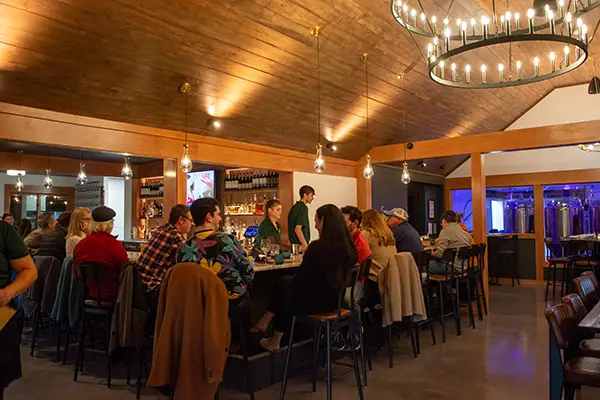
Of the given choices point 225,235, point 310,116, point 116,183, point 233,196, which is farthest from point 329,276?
point 116,183

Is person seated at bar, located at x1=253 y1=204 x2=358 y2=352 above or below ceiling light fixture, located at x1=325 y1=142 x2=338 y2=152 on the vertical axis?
below

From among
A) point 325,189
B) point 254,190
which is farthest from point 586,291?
point 254,190

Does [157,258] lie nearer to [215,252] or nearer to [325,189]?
[215,252]

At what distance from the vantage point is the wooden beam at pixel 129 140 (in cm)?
489

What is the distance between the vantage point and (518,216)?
1041 cm

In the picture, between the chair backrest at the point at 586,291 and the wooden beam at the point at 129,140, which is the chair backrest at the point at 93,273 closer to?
the wooden beam at the point at 129,140

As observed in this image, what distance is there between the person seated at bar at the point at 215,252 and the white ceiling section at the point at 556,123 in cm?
874

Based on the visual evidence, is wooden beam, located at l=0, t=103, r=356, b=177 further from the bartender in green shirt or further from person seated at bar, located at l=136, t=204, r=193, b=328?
person seated at bar, located at l=136, t=204, r=193, b=328

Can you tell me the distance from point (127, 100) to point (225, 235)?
3.10 m

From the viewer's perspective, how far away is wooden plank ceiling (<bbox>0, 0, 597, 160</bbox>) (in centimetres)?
433

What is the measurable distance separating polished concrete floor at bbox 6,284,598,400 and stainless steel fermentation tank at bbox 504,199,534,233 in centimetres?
518

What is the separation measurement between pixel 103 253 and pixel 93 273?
0.19 meters

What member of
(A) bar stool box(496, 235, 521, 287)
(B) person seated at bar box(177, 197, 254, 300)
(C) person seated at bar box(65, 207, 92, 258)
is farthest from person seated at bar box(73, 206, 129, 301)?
(A) bar stool box(496, 235, 521, 287)

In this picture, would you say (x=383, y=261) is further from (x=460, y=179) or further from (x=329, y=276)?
(x=460, y=179)
